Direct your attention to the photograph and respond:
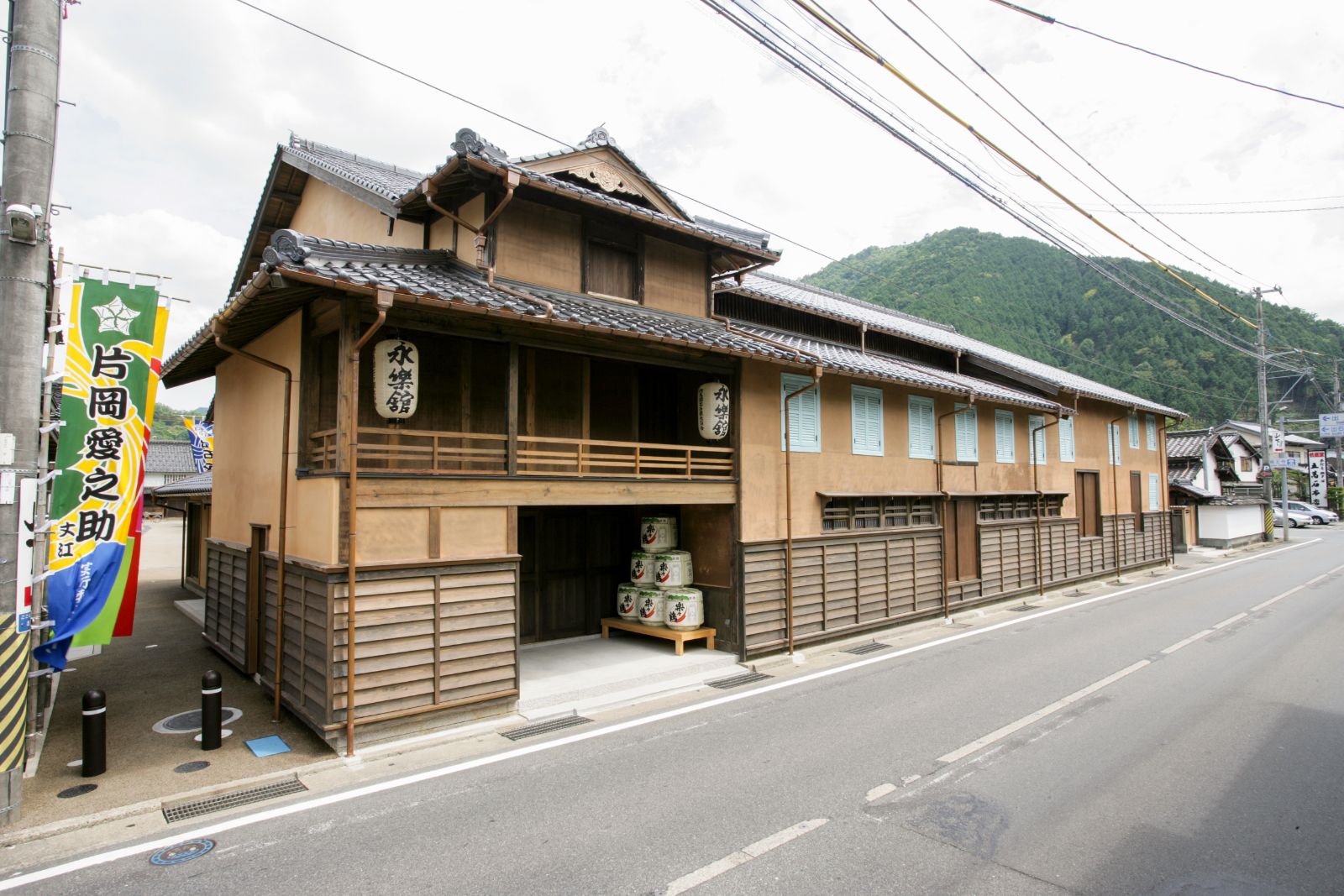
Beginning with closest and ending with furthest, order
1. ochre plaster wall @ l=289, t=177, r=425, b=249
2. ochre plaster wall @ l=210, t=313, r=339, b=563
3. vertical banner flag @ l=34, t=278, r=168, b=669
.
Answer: vertical banner flag @ l=34, t=278, r=168, b=669 → ochre plaster wall @ l=210, t=313, r=339, b=563 → ochre plaster wall @ l=289, t=177, r=425, b=249

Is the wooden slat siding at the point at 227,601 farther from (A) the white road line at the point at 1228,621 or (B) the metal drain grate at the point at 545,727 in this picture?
(A) the white road line at the point at 1228,621

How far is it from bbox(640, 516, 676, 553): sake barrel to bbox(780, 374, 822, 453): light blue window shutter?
2.63 metres

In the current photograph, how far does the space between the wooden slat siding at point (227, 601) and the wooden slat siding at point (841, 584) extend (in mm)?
8732

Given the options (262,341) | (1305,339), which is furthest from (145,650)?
(1305,339)

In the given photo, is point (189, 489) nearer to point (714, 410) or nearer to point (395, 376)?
point (395, 376)

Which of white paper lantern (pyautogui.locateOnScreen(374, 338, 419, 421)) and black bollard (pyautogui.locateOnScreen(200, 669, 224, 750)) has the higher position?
white paper lantern (pyautogui.locateOnScreen(374, 338, 419, 421))

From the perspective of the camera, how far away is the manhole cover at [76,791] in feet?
22.7

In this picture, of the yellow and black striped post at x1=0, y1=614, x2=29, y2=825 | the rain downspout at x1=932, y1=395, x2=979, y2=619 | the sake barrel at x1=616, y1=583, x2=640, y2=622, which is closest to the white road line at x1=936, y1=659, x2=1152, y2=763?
the rain downspout at x1=932, y1=395, x2=979, y2=619

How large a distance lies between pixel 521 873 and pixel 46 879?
Answer: 3.74 m

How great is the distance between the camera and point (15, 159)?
23.4 ft

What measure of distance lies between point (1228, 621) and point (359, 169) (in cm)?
2230

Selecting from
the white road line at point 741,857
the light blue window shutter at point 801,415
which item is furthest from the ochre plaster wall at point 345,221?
the white road line at point 741,857

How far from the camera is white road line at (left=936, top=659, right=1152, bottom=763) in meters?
7.88

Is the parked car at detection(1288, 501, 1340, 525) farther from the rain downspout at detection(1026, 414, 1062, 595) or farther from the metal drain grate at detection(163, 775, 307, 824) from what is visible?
the metal drain grate at detection(163, 775, 307, 824)
